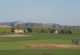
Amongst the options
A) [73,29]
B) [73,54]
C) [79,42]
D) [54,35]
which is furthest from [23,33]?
[73,54]

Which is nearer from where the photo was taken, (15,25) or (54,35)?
(54,35)

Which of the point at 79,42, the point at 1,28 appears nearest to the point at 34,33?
the point at 1,28

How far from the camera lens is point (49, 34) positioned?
28.9m

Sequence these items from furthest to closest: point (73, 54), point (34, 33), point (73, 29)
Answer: point (34, 33) < point (73, 29) < point (73, 54)

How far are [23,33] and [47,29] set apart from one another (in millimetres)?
5115

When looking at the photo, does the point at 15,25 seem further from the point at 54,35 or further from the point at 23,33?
the point at 54,35

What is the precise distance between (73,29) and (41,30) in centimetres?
708

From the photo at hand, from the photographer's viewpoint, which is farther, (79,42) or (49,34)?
(49,34)

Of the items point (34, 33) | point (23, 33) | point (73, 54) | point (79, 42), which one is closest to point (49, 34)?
point (34, 33)

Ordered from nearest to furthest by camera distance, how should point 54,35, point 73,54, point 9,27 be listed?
point 73,54 < point 54,35 < point 9,27

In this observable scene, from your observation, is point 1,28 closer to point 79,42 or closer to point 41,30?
point 41,30

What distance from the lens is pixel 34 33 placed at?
1219 inches

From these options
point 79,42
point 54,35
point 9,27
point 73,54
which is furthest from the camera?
point 9,27

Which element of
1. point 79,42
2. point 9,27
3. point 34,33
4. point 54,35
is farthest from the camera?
point 9,27
